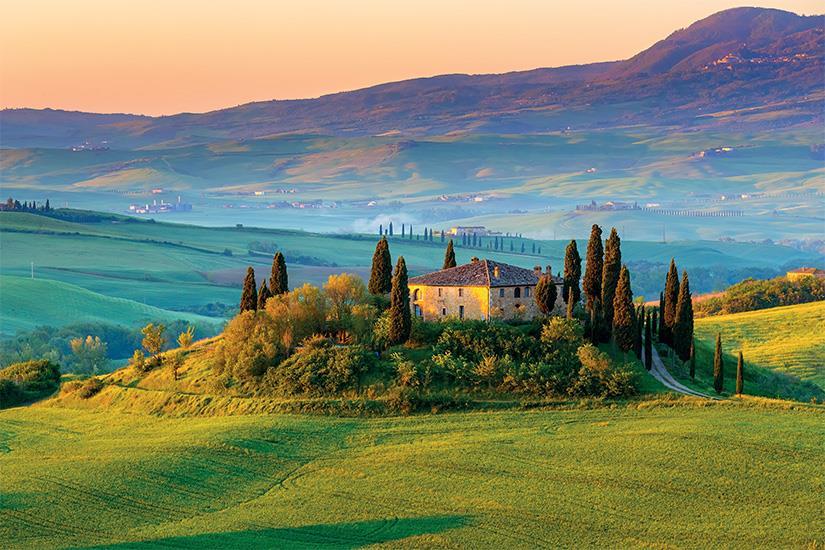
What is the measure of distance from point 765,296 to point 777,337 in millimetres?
25774

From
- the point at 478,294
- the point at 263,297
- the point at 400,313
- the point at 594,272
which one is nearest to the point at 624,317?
the point at 594,272

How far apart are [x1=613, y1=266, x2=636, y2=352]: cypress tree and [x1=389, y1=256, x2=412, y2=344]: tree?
12.7 metres

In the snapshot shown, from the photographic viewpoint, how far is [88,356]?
474 ft

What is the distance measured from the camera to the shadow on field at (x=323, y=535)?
59.3 metres

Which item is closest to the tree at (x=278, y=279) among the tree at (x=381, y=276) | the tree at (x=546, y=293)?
the tree at (x=381, y=276)

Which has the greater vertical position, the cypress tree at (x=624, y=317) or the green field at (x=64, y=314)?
the cypress tree at (x=624, y=317)

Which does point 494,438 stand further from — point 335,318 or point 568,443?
point 335,318

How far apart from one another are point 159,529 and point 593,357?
1182 inches

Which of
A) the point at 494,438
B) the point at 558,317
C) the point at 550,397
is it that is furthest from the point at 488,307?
the point at 494,438

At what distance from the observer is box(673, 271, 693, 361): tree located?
3551 inches

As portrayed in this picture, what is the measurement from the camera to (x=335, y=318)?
9188 cm

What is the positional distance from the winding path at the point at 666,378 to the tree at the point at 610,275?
158 inches

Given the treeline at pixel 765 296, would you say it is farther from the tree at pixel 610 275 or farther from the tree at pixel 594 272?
the tree at pixel 610 275

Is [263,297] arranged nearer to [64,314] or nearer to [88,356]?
[88,356]
